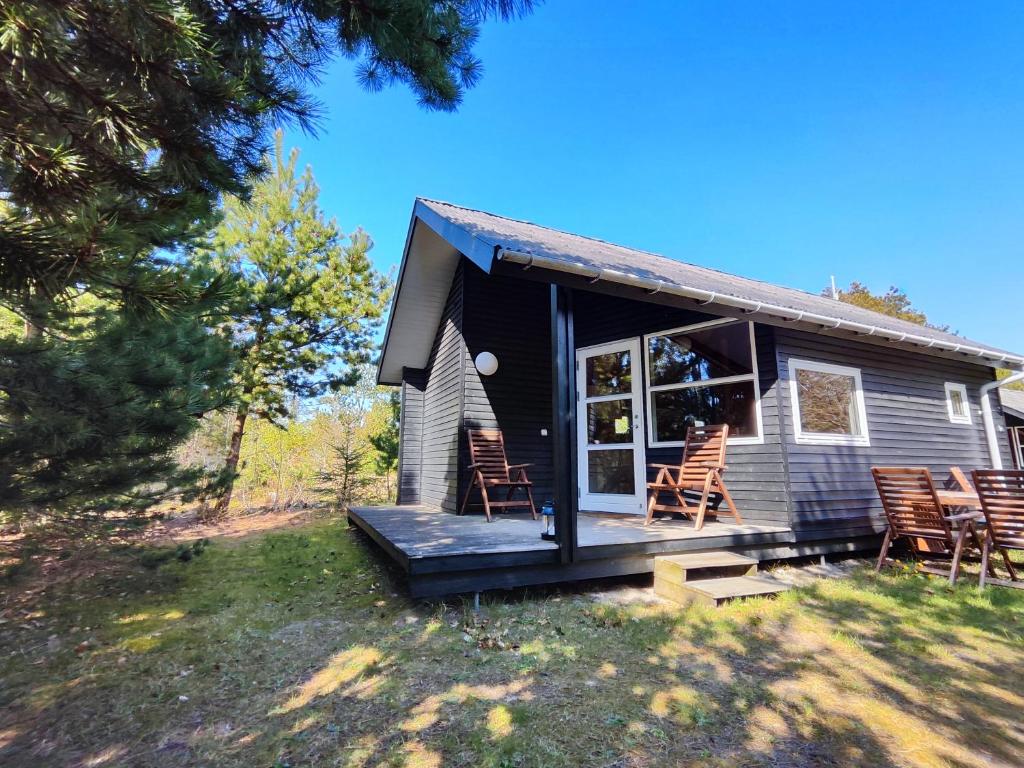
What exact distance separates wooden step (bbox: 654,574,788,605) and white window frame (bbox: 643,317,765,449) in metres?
1.52

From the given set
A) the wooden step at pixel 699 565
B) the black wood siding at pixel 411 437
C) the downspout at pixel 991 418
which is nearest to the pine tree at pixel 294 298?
the black wood siding at pixel 411 437

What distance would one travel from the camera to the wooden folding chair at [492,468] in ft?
16.5

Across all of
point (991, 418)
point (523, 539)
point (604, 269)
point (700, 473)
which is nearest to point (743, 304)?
point (604, 269)

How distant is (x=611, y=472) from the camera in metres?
5.53

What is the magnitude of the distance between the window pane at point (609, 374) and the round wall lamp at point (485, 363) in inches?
48.2

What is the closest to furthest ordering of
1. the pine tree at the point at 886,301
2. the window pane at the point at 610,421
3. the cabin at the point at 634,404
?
the cabin at the point at 634,404, the window pane at the point at 610,421, the pine tree at the point at 886,301

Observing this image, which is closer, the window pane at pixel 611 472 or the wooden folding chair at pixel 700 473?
the wooden folding chair at pixel 700 473

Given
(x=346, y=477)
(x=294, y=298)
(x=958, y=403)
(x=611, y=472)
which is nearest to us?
(x=611, y=472)

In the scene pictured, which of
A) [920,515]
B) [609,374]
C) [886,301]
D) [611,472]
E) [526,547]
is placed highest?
[886,301]

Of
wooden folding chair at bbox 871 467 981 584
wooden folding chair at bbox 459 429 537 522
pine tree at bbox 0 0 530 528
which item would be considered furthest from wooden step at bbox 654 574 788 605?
pine tree at bbox 0 0 530 528

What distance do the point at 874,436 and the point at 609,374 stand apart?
300 centimetres

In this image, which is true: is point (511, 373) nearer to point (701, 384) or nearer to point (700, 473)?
point (701, 384)

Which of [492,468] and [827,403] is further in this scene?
[492,468]

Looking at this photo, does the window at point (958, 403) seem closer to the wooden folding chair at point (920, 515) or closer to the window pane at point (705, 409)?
the wooden folding chair at point (920, 515)
